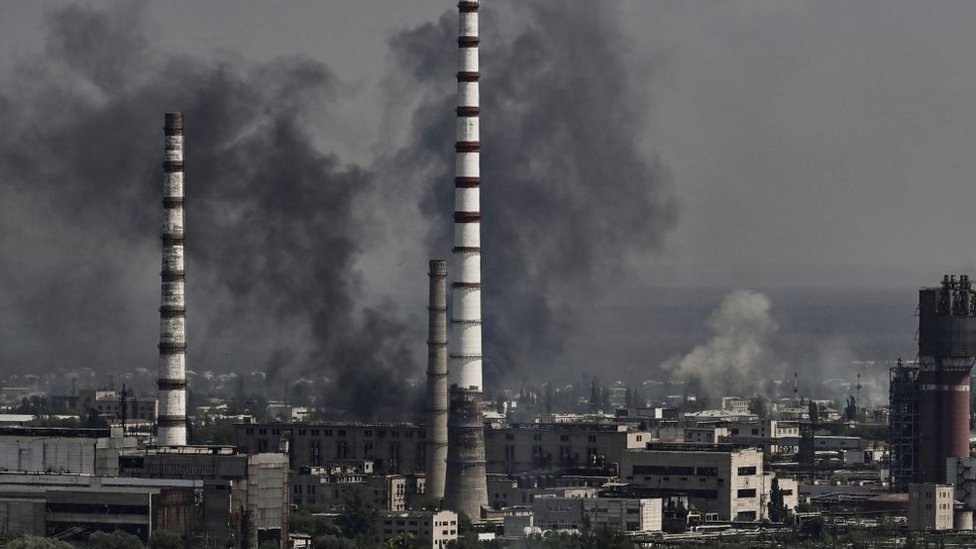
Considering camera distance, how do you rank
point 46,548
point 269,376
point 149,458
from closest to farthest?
point 46,548 → point 149,458 → point 269,376

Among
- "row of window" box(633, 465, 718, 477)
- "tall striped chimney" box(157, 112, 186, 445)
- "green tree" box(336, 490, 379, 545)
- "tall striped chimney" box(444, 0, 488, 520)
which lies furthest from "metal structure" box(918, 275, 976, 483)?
"tall striped chimney" box(157, 112, 186, 445)

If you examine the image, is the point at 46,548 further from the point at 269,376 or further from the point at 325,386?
the point at 269,376

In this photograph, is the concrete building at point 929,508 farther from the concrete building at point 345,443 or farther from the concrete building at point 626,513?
the concrete building at point 345,443

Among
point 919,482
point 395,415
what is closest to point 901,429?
point 919,482

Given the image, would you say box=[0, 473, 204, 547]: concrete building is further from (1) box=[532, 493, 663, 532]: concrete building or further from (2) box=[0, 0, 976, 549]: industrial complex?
(1) box=[532, 493, 663, 532]: concrete building

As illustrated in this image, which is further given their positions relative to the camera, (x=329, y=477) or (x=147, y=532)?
(x=329, y=477)

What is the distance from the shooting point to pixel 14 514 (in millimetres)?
49812

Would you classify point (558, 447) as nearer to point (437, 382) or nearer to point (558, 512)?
point (437, 382)

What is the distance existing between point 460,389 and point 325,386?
18175 millimetres

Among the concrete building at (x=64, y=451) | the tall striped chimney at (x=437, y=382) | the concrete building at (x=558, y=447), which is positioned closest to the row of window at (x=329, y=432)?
the concrete building at (x=558, y=447)

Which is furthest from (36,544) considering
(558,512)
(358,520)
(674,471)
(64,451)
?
(674,471)

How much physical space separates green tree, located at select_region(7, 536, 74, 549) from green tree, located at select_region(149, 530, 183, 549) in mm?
1409

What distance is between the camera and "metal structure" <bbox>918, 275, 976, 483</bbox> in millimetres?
62000

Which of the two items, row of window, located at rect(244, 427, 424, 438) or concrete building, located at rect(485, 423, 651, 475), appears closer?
concrete building, located at rect(485, 423, 651, 475)
